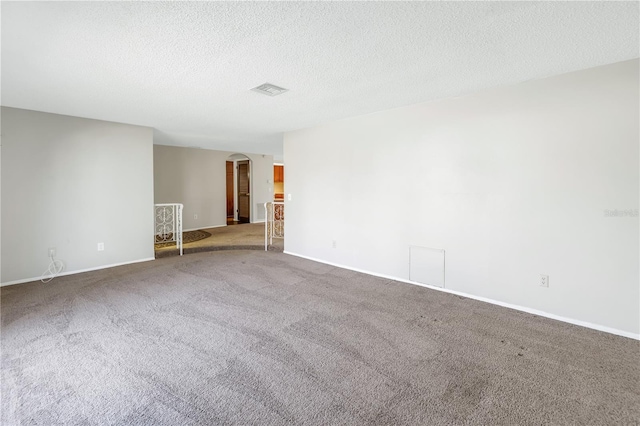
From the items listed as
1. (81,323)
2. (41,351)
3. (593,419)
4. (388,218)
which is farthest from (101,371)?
(388,218)

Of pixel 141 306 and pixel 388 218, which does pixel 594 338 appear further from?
pixel 141 306

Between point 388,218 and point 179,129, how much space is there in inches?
154

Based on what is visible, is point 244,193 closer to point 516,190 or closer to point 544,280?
point 516,190

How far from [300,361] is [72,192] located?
14.0ft

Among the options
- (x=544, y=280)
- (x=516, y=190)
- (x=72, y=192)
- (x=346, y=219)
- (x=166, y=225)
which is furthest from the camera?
(x=166, y=225)

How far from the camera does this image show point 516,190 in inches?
121

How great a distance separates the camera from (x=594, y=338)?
2.53m

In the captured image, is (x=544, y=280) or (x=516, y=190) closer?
(x=544, y=280)

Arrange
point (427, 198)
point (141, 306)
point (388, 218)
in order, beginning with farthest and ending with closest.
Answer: point (388, 218) < point (427, 198) < point (141, 306)

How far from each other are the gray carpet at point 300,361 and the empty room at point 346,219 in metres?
0.02

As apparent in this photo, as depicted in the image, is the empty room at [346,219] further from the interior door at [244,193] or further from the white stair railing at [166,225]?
the interior door at [244,193]

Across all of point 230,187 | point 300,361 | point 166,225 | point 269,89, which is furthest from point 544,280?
point 230,187

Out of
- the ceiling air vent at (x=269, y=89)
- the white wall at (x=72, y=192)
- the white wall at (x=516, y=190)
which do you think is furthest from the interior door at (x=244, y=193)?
the ceiling air vent at (x=269, y=89)

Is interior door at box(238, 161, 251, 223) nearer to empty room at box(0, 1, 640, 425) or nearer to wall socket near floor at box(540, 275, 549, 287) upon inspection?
empty room at box(0, 1, 640, 425)
